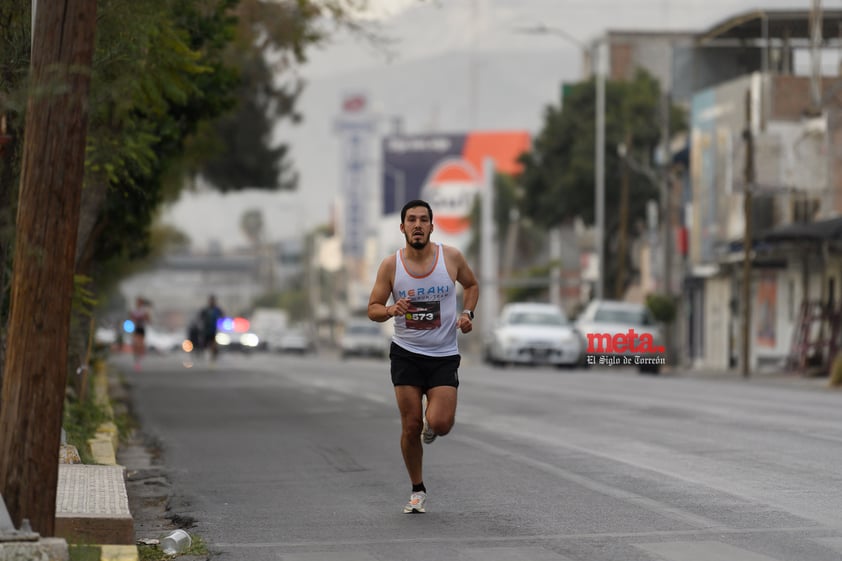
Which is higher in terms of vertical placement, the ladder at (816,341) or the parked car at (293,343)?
the ladder at (816,341)

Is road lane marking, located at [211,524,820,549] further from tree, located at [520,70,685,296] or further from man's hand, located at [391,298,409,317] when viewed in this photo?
tree, located at [520,70,685,296]

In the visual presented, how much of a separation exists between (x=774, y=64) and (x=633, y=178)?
1428cm

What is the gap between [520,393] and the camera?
29.3m

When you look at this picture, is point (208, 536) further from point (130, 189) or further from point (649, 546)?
point (130, 189)

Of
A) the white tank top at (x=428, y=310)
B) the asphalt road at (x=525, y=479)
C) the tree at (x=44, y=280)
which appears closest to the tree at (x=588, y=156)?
the asphalt road at (x=525, y=479)

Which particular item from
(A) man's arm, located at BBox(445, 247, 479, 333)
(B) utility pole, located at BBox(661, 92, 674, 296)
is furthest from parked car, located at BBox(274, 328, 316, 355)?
(A) man's arm, located at BBox(445, 247, 479, 333)

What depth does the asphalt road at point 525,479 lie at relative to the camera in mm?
10508

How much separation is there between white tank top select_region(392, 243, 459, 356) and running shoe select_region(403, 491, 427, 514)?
3.11ft

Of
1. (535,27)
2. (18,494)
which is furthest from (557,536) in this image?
(535,27)

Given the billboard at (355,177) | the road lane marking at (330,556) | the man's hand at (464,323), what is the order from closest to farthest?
the road lane marking at (330,556) < the man's hand at (464,323) < the billboard at (355,177)

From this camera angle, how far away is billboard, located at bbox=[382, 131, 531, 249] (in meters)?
152

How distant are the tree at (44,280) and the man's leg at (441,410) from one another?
3.38 metres

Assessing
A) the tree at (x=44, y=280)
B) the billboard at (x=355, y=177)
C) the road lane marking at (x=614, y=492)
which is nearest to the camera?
the tree at (x=44, y=280)

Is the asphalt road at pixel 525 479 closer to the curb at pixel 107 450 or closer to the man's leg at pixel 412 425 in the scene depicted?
the man's leg at pixel 412 425
